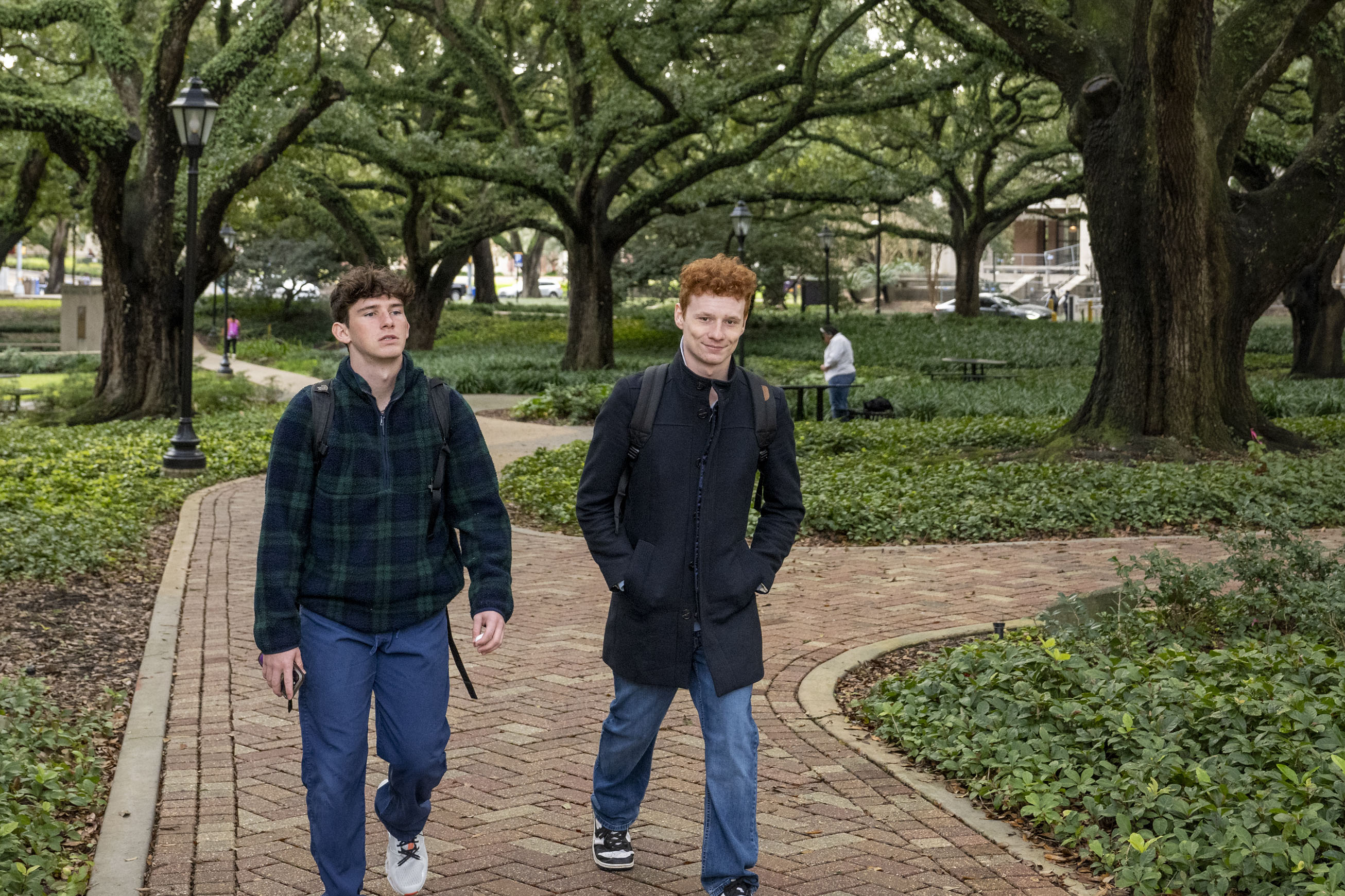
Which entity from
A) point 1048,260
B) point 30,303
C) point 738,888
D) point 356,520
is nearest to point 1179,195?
point 738,888

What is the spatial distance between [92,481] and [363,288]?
931 cm

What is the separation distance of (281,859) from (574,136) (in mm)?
22437

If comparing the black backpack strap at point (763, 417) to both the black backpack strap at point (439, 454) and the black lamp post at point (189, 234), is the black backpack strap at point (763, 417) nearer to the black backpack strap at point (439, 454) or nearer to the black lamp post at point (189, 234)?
the black backpack strap at point (439, 454)

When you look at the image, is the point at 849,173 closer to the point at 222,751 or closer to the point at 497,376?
the point at 497,376

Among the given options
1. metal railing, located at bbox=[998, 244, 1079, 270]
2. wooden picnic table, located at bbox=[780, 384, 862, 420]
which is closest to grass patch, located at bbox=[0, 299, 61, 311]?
wooden picnic table, located at bbox=[780, 384, 862, 420]

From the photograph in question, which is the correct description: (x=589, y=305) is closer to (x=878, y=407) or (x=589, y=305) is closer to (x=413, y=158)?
(x=413, y=158)

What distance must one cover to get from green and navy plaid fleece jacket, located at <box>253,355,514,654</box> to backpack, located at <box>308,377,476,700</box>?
0.01 m

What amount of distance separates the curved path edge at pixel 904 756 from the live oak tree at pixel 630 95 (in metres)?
15.8

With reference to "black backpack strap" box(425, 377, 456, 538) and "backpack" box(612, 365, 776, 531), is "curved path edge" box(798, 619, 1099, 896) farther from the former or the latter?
"black backpack strap" box(425, 377, 456, 538)

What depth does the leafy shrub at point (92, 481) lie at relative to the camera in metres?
8.61

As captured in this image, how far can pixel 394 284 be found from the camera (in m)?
3.58

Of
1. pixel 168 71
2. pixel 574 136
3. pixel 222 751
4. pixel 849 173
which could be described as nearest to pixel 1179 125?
pixel 222 751

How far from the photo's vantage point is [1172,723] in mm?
4574

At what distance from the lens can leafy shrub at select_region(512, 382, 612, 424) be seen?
784 inches
